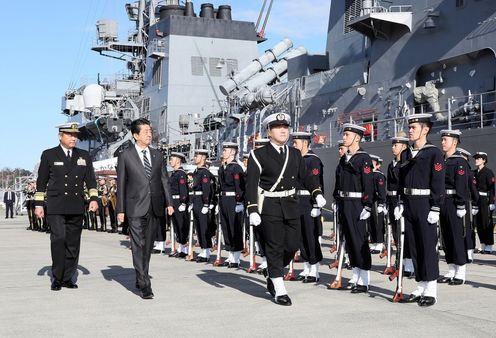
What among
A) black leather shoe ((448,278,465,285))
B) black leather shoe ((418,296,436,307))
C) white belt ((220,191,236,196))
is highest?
white belt ((220,191,236,196))

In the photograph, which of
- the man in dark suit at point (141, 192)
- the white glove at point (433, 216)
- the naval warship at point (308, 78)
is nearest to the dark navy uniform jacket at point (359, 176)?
the white glove at point (433, 216)

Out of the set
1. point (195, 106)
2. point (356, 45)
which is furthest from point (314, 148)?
point (195, 106)

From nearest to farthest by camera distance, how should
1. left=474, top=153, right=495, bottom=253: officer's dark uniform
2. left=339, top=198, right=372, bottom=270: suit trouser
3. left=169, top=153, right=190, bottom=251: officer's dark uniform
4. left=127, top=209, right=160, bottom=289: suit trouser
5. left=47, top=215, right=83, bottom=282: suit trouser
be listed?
left=127, top=209, right=160, bottom=289: suit trouser → left=339, top=198, right=372, bottom=270: suit trouser → left=47, top=215, right=83, bottom=282: suit trouser → left=474, top=153, right=495, bottom=253: officer's dark uniform → left=169, top=153, right=190, bottom=251: officer's dark uniform

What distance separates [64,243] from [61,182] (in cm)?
67

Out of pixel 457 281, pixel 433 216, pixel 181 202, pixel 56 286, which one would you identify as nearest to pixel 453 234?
pixel 457 281

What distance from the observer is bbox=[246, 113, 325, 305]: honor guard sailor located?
22.2ft

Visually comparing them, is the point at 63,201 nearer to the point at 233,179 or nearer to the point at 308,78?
the point at 233,179

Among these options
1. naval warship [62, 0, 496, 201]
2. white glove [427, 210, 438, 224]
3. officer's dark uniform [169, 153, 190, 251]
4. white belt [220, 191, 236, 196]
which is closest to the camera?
white glove [427, 210, 438, 224]

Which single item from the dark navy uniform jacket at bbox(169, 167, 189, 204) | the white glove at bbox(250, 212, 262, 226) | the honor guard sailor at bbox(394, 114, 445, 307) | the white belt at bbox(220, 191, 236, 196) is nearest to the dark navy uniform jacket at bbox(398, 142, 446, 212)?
the honor guard sailor at bbox(394, 114, 445, 307)

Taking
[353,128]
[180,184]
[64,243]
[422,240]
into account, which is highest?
[353,128]

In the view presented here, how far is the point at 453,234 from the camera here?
8.41 m

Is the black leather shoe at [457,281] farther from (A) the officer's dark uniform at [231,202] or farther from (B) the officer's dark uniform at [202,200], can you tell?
(B) the officer's dark uniform at [202,200]

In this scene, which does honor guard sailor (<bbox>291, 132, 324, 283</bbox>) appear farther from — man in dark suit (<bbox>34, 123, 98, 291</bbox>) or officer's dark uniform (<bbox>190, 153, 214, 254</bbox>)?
officer's dark uniform (<bbox>190, 153, 214, 254</bbox>)

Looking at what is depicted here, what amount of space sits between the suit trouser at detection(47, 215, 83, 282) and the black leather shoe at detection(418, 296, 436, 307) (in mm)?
3728
